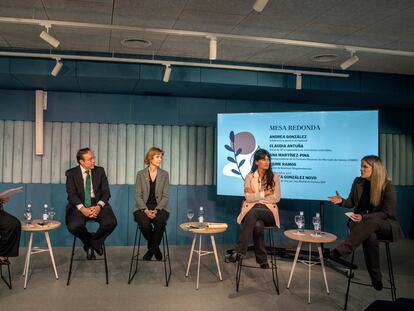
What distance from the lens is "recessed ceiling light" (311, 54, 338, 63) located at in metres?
4.84

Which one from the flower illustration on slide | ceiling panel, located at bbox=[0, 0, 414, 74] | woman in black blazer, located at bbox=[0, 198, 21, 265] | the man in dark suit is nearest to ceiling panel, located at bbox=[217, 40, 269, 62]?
ceiling panel, located at bbox=[0, 0, 414, 74]

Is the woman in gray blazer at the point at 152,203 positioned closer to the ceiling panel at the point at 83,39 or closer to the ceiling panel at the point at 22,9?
the ceiling panel at the point at 83,39

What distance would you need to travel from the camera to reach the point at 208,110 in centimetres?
609

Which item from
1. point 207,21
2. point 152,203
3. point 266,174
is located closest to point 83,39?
point 207,21

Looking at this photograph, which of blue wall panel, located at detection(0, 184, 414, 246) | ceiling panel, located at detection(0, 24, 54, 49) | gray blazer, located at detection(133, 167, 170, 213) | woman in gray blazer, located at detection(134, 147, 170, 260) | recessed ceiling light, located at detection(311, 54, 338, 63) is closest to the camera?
ceiling panel, located at detection(0, 24, 54, 49)

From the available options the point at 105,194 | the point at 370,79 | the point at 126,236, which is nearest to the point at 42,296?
the point at 105,194

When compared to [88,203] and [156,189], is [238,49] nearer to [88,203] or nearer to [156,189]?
[156,189]

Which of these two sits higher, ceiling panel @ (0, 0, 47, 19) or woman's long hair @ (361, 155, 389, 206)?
ceiling panel @ (0, 0, 47, 19)

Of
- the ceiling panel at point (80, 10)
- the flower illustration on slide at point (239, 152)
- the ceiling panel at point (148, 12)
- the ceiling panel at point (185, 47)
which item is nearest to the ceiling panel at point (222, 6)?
the ceiling panel at point (148, 12)

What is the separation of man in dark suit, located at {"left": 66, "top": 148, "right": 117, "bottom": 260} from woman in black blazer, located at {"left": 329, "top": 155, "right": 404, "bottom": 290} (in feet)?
7.92

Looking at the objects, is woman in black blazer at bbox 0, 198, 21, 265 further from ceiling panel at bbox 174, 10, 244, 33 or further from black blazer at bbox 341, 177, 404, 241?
black blazer at bbox 341, 177, 404, 241

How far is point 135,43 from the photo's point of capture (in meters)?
4.49

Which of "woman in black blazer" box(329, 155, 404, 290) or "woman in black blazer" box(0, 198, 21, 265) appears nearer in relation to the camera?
"woman in black blazer" box(329, 155, 404, 290)

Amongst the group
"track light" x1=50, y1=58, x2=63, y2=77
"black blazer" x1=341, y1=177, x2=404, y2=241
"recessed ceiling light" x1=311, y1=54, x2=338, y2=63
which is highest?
"recessed ceiling light" x1=311, y1=54, x2=338, y2=63
